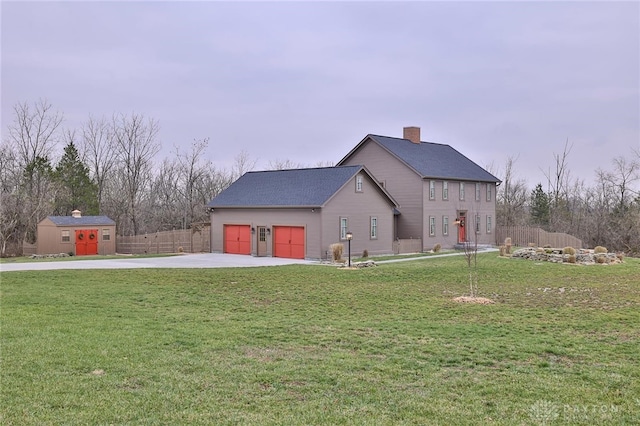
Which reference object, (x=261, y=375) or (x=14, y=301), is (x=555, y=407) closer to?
(x=261, y=375)

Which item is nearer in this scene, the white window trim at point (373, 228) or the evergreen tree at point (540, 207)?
the white window trim at point (373, 228)

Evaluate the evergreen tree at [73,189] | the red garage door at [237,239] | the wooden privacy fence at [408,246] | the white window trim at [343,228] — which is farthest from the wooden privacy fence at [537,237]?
the evergreen tree at [73,189]

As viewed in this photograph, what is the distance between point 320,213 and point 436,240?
35.8 feet

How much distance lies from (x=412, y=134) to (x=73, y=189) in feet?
86.0

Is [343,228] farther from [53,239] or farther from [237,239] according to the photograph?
[53,239]

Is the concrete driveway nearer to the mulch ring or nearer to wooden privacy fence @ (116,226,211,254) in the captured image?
wooden privacy fence @ (116,226,211,254)

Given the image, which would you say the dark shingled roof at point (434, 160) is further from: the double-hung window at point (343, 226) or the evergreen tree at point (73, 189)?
the evergreen tree at point (73, 189)

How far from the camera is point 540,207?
184 ft

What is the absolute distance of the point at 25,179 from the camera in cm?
4297

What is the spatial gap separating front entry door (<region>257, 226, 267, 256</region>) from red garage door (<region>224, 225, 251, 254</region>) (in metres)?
1.13

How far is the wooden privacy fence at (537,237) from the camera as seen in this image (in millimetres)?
41156

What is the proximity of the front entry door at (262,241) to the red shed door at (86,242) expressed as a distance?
35.2ft

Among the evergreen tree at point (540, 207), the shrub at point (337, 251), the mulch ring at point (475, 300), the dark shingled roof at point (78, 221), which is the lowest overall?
the mulch ring at point (475, 300)

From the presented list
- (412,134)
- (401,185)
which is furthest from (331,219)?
(412,134)
